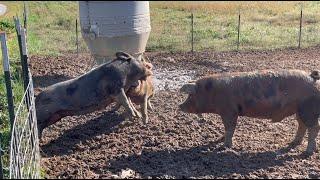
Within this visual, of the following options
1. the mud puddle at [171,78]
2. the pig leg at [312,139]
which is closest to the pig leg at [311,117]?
the pig leg at [312,139]

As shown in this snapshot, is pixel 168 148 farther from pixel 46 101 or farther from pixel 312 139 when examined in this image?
pixel 46 101

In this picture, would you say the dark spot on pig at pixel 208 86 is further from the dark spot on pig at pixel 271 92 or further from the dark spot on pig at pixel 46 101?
the dark spot on pig at pixel 46 101

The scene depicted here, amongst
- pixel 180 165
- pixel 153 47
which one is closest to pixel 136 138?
pixel 180 165

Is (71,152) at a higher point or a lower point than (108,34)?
lower

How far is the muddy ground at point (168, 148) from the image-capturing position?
20.2ft

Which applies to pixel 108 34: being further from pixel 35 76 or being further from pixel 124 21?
pixel 35 76

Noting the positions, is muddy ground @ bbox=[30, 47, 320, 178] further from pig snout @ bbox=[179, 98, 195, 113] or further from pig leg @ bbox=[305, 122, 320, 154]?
pig snout @ bbox=[179, 98, 195, 113]

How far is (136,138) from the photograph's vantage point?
7.59 m

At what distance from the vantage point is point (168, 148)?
279 inches

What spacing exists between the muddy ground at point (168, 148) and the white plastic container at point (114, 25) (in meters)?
1.15

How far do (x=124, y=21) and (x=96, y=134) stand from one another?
3178mm

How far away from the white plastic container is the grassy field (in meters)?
1.79

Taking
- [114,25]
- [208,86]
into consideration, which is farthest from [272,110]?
[114,25]

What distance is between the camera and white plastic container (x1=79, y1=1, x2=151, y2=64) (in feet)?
33.8
